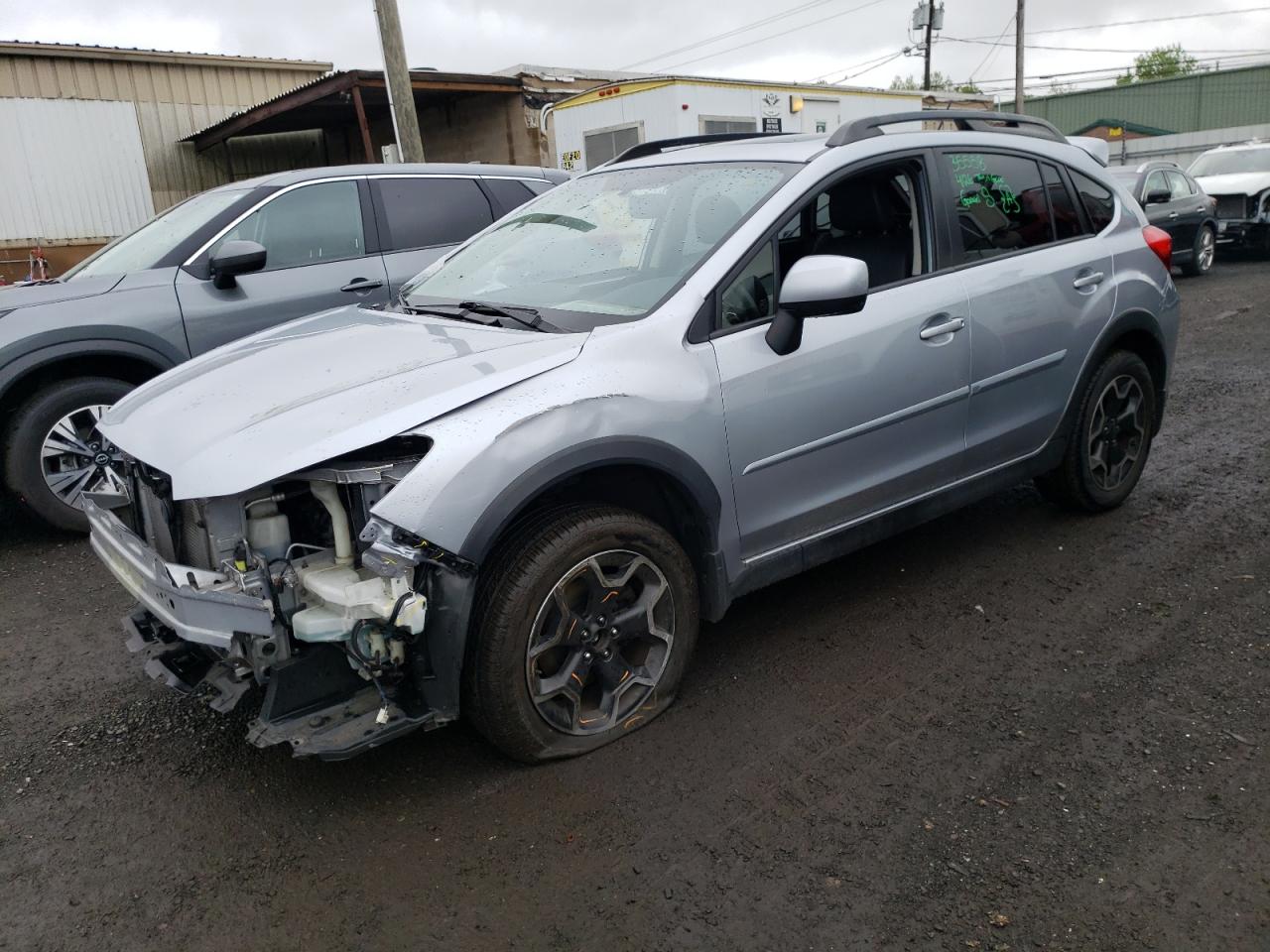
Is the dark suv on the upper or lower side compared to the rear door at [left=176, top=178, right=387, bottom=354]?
lower

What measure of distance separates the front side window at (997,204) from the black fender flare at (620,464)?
5.54 feet

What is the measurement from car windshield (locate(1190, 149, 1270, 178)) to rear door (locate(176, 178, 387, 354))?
16.4 metres

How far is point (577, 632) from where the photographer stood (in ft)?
9.94

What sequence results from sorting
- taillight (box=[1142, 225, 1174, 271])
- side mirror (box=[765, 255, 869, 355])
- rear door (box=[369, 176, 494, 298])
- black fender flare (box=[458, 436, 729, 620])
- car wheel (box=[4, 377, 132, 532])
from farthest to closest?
rear door (box=[369, 176, 494, 298]), car wheel (box=[4, 377, 132, 532]), taillight (box=[1142, 225, 1174, 271]), side mirror (box=[765, 255, 869, 355]), black fender flare (box=[458, 436, 729, 620])

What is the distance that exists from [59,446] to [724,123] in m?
9.96

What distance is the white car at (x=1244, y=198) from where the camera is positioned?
1611 centimetres

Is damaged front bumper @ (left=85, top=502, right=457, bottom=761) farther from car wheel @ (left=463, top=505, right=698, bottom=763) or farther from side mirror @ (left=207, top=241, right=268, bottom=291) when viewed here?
side mirror @ (left=207, top=241, right=268, bottom=291)

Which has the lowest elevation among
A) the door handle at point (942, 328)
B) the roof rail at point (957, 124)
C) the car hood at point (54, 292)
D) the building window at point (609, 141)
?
the door handle at point (942, 328)

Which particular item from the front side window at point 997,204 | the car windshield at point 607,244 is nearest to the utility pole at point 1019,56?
the front side window at point 997,204

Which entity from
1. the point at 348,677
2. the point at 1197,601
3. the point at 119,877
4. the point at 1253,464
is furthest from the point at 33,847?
the point at 1253,464

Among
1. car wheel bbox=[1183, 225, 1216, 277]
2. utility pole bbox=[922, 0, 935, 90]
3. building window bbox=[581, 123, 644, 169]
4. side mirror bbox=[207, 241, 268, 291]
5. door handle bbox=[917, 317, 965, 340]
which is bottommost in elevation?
car wheel bbox=[1183, 225, 1216, 277]

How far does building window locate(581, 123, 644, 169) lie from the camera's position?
514 inches

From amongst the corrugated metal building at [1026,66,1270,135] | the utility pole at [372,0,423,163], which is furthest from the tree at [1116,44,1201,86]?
the utility pole at [372,0,423,163]

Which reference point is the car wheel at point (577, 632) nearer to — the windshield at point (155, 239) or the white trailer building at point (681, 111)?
the windshield at point (155, 239)
